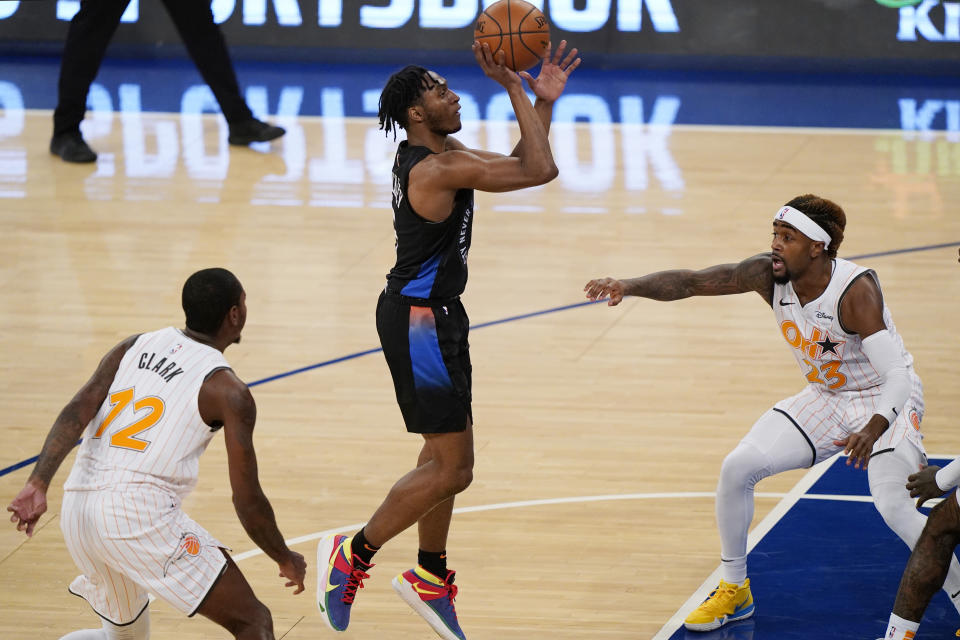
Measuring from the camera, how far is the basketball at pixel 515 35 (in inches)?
211

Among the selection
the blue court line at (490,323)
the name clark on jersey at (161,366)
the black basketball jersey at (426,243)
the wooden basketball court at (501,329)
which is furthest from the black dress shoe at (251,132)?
the name clark on jersey at (161,366)

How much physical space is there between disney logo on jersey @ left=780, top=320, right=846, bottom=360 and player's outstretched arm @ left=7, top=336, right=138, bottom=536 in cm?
248

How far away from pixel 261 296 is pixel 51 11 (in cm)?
872

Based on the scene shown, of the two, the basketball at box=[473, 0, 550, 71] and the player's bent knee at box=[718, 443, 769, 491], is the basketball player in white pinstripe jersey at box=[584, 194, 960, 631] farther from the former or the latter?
the basketball at box=[473, 0, 550, 71]

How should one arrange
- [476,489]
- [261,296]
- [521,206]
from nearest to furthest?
[476,489] < [261,296] < [521,206]

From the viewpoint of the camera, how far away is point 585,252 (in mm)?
10133

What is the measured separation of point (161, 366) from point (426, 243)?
1123 millimetres

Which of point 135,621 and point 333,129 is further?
point 333,129

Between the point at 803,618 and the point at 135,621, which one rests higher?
the point at 135,621

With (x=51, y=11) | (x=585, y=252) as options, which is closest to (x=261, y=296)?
(x=585, y=252)

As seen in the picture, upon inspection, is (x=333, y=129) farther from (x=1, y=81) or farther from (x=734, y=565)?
(x=734, y=565)

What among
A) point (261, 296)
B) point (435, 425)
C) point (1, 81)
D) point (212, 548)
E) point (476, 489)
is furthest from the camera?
point (1, 81)

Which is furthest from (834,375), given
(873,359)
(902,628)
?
(902,628)

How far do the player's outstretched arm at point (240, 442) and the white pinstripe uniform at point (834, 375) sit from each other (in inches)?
85.7
